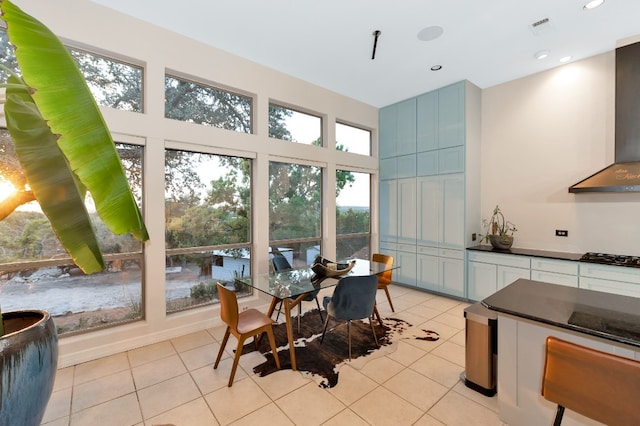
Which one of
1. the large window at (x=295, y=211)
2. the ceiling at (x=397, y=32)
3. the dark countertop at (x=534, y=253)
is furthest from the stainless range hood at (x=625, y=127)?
the large window at (x=295, y=211)

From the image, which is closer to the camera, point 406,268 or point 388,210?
point 406,268

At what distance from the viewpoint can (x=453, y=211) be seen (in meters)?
4.37

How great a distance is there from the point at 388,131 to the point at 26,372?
5.41 m

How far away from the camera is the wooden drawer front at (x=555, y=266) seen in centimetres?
328

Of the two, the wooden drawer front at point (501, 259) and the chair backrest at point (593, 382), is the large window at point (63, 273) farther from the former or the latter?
the wooden drawer front at point (501, 259)

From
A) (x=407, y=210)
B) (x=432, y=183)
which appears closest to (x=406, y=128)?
(x=432, y=183)

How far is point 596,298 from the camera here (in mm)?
1802

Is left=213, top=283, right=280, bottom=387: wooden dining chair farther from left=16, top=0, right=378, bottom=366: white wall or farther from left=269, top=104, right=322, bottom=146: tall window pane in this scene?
left=269, top=104, right=322, bottom=146: tall window pane

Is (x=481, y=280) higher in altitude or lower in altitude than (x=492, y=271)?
lower

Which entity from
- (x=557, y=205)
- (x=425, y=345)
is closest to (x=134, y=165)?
(x=425, y=345)

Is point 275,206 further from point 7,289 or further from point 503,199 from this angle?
point 503,199

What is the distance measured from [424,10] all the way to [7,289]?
4780 millimetres

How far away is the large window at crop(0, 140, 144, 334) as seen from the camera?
2383mm

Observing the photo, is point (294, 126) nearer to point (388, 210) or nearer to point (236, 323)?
point (388, 210)
